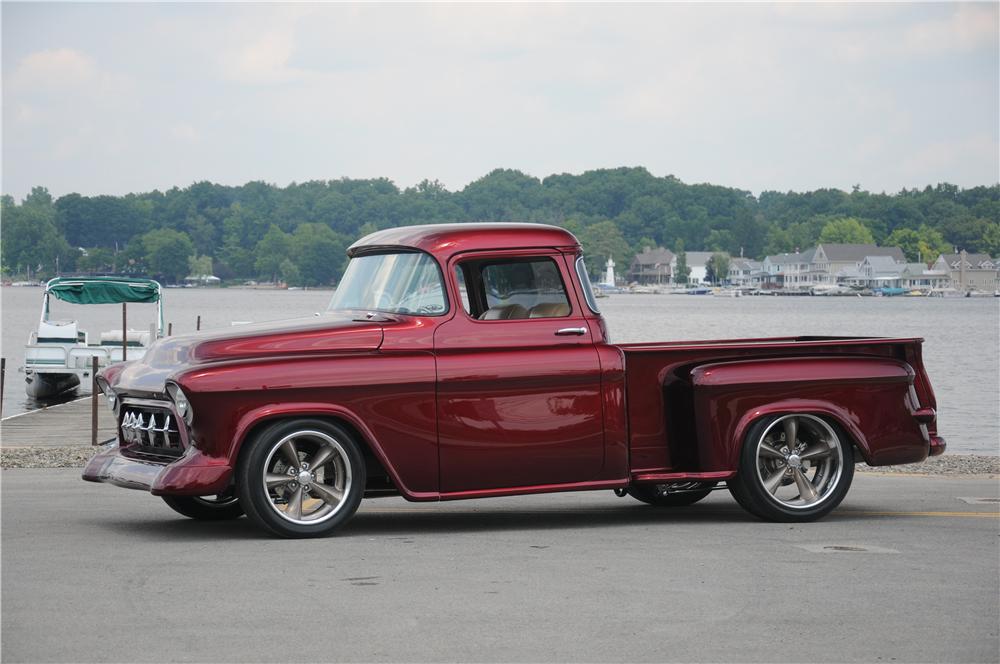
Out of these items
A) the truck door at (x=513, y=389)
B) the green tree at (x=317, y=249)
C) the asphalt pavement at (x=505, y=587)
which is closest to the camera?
the asphalt pavement at (x=505, y=587)

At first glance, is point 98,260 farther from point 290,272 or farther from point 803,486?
point 803,486

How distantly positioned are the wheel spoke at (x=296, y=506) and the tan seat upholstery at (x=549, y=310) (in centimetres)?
199

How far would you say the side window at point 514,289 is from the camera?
33.8 ft

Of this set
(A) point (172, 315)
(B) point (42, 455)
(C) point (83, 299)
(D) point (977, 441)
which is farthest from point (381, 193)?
(B) point (42, 455)

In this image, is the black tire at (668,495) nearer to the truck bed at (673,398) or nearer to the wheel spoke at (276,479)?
the truck bed at (673,398)

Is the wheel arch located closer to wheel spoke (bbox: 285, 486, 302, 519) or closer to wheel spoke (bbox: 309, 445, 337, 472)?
wheel spoke (bbox: 309, 445, 337, 472)

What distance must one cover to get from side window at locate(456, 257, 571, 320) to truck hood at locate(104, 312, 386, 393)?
0.66 metres

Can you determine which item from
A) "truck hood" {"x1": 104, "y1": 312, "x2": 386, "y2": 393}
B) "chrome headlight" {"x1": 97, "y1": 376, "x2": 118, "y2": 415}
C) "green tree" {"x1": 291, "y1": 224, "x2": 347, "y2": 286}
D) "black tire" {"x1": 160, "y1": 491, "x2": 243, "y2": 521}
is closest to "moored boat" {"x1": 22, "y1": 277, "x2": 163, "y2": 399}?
"chrome headlight" {"x1": 97, "y1": 376, "x2": 118, "y2": 415}

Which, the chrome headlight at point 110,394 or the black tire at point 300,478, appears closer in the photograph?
the black tire at point 300,478

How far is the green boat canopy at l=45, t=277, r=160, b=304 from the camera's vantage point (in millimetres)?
39219

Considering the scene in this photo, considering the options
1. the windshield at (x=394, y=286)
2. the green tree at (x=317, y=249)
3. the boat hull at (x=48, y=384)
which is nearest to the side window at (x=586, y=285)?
the windshield at (x=394, y=286)

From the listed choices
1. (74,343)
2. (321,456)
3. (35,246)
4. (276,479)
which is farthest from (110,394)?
(35,246)

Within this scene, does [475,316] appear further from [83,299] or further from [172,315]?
[172,315]

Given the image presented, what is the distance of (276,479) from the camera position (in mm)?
9445
